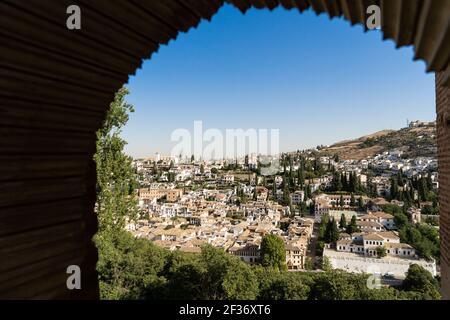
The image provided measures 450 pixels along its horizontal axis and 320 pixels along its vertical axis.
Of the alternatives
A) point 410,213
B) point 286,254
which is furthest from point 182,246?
point 410,213

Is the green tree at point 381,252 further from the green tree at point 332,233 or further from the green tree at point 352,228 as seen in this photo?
the green tree at point 352,228

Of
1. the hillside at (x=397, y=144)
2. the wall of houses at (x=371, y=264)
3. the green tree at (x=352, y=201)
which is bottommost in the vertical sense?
the wall of houses at (x=371, y=264)

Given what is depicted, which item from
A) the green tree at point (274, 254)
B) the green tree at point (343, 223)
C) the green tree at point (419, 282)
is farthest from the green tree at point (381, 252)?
the green tree at point (274, 254)

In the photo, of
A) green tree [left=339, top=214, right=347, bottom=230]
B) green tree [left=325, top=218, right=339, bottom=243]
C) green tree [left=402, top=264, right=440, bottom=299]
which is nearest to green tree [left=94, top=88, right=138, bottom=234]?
green tree [left=402, top=264, right=440, bottom=299]

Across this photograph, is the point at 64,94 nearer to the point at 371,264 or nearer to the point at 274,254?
the point at 274,254

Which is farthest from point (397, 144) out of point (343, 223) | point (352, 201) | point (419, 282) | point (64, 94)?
point (64, 94)
